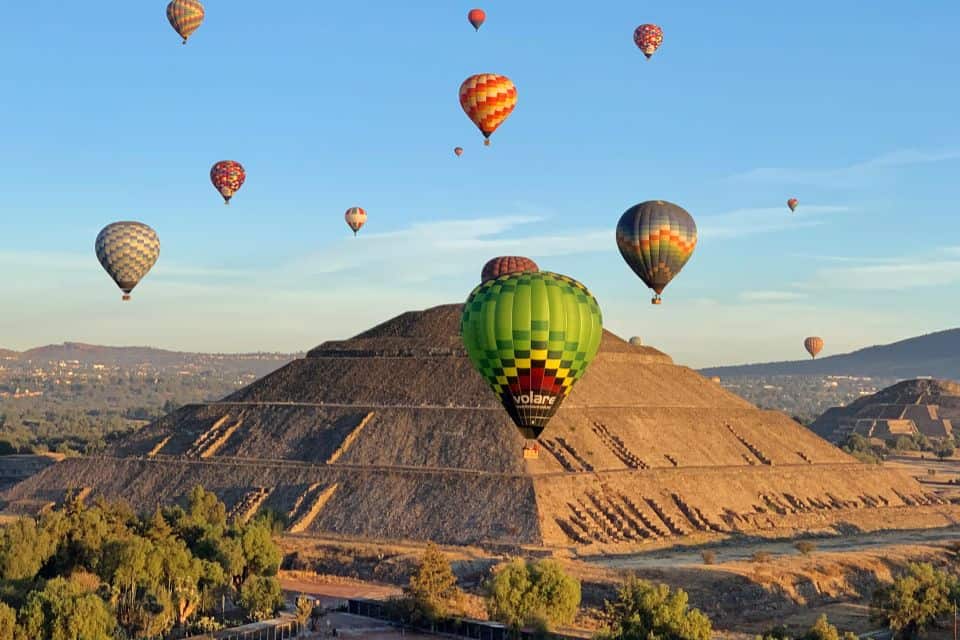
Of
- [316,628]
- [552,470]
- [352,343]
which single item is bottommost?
[316,628]

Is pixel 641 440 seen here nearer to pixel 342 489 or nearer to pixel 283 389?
pixel 342 489

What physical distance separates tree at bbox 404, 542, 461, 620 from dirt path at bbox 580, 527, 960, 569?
1560cm

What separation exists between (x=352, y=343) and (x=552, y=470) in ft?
142

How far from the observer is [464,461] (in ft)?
386

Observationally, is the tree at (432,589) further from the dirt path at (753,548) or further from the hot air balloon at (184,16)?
the hot air balloon at (184,16)

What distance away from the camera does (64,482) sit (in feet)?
423

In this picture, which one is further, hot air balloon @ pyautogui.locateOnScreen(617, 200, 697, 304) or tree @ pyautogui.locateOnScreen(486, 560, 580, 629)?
hot air balloon @ pyautogui.locateOnScreen(617, 200, 697, 304)

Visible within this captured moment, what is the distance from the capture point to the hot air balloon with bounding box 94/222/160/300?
12162 centimetres

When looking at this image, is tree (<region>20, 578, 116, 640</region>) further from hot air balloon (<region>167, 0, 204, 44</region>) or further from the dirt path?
hot air balloon (<region>167, 0, 204, 44</region>)

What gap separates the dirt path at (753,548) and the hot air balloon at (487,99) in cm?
3407

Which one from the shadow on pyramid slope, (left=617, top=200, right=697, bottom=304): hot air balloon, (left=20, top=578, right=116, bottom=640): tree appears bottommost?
(left=20, top=578, right=116, bottom=640): tree

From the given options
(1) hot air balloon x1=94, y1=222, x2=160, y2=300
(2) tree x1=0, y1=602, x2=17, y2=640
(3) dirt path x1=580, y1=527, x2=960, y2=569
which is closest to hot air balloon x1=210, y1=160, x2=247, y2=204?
(1) hot air balloon x1=94, y1=222, x2=160, y2=300

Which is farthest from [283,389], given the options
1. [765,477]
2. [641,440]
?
[765,477]

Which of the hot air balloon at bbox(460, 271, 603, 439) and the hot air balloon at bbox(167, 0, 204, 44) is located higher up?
the hot air balloon at bbox(167, 0, 204, 44)
